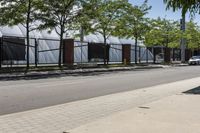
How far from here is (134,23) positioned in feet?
171

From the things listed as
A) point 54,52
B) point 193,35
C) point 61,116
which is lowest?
point 61,116

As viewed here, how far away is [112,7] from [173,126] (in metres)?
38.6

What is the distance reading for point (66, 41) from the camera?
44.7 metres

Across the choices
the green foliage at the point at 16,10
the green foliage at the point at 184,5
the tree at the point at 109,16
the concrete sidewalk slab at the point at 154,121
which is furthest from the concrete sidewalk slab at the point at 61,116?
the tree at the point at 109,16

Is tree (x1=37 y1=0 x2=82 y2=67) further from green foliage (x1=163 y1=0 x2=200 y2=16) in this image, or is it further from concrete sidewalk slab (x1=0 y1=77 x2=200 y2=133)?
concrete sidewalk slab (x1=0 y1=77 x2=200 y2=133)

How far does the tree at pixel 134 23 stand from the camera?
49594mm

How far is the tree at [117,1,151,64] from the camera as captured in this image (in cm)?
4959

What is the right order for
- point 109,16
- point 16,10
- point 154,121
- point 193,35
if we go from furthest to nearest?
point 193,35, point 109,16, point 16,10, point 154,121

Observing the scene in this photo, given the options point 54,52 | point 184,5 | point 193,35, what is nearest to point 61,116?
point 184,5

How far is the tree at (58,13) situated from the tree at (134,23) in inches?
412

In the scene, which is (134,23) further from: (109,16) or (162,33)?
(162,33)

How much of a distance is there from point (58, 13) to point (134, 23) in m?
16.6

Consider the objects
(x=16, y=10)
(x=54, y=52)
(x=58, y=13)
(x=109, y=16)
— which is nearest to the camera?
(x=16, y=10)

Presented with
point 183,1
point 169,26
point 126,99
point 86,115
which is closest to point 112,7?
point 169,26
